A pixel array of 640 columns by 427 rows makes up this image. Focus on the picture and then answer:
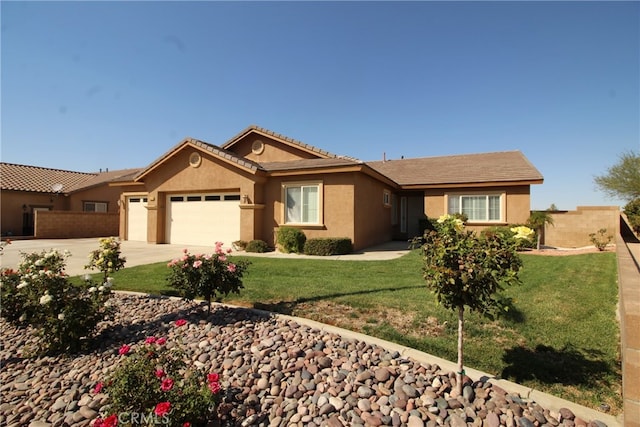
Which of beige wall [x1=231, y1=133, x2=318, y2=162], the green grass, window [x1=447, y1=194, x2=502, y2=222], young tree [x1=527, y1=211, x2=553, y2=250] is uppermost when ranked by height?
beige wall [x1=231, y1=133, x2=318, y2=162]

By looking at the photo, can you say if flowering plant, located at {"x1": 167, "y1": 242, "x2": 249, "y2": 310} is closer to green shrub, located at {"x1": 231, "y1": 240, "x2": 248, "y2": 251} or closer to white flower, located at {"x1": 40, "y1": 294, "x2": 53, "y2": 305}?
white flower, located at {"x1": 40, "y1": 294, "x2": 53, "y2": 305}

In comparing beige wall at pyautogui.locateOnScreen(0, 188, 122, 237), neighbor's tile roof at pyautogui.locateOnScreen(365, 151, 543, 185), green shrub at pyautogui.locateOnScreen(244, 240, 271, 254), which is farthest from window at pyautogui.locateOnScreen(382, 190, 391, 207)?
beige wall at pyautogui.locateOnScreen(0, 188, 122, 237)

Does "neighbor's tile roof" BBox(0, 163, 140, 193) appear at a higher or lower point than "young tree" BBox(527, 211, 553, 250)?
higher

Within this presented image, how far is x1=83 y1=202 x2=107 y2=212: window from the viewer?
26.8 meters

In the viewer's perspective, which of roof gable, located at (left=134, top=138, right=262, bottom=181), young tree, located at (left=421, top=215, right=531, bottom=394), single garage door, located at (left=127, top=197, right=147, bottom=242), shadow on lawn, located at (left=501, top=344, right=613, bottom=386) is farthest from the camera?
single garage door, located at (left=127, top=197, right=147, bottom=242)

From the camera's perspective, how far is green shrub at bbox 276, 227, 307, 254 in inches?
544

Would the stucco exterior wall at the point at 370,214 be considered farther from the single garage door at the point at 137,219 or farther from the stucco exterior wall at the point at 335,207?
the single garage door at the point at 137,219

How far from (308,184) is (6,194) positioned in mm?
23155

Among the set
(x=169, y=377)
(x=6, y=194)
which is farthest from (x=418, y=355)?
(x=6, y=194)

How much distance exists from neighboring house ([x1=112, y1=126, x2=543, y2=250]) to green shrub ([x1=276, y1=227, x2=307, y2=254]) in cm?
52

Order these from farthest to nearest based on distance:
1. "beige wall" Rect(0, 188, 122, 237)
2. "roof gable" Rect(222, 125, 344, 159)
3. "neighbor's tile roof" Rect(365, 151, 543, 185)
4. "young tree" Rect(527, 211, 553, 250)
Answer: "beige wall" Rect(0, 188, 122, 237) < "roof gable" Rect(222, 125, 344, 159) < "neighbor's tile roof" Rect(365, 151, 543, 185) < "young tree" Rect(527, 211, 553, 250)

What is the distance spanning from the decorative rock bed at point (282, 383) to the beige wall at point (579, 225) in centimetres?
1758

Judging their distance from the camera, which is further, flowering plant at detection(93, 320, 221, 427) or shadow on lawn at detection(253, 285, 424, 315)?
shadow on lawn at detection(253, 285, 424, 315)

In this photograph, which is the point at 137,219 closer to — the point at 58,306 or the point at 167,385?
the point at 58,306
